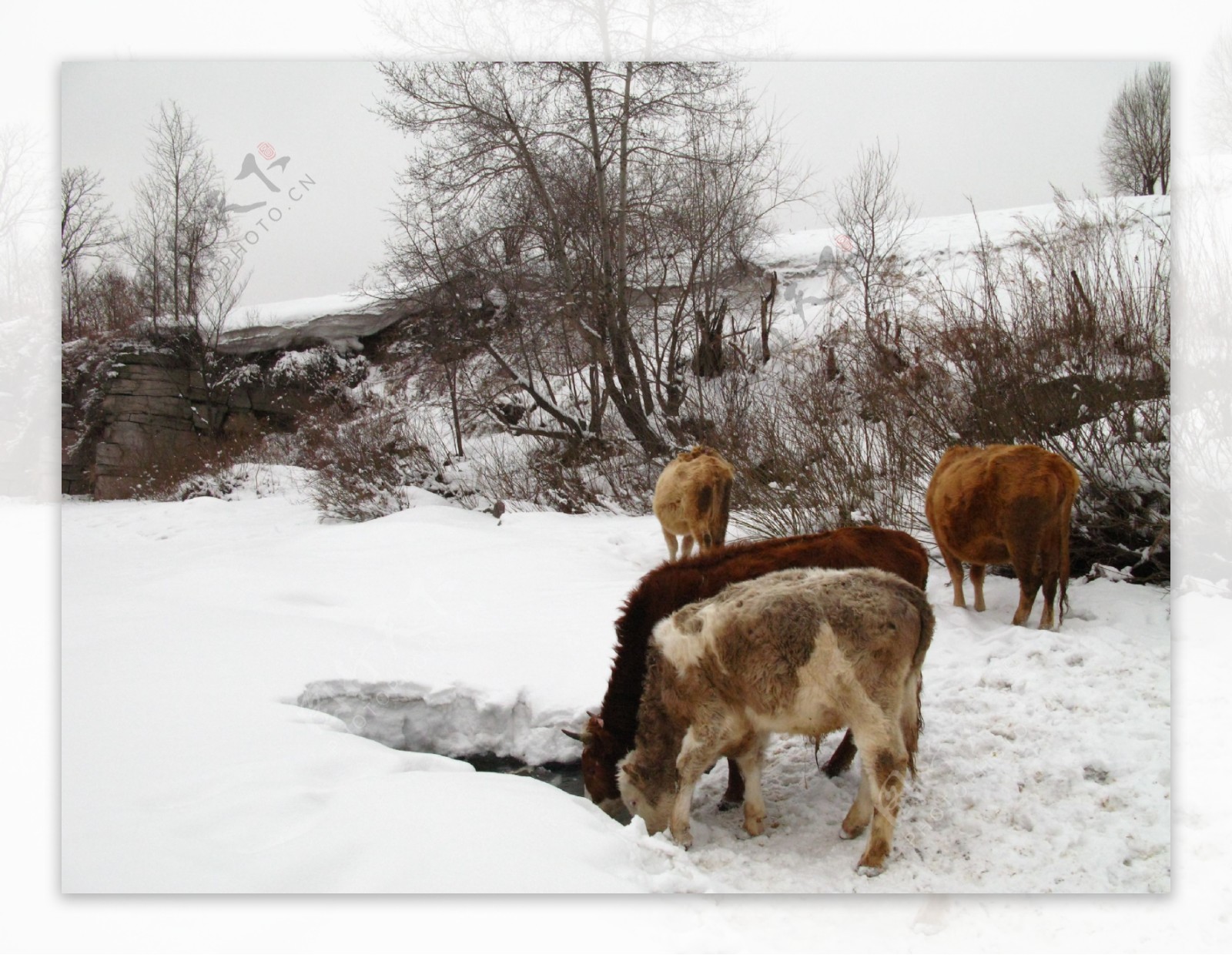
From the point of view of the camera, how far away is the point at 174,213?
375cm

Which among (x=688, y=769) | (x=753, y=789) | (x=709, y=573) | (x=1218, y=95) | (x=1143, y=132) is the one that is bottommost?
(x=753, y=789)

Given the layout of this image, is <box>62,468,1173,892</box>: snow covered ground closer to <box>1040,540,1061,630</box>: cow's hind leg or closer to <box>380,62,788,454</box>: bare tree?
<box>1040,540,1061,630</box>: cow's hind leg

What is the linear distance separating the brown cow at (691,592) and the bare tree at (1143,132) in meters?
1.77

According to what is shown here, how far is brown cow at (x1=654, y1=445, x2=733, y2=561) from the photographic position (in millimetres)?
4184

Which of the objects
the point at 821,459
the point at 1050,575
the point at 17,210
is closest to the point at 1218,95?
the point at 1050,575

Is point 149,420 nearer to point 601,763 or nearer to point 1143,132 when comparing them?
point 601,763

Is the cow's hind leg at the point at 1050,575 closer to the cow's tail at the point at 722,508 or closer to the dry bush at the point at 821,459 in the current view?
the dry bush at the point at 821,459

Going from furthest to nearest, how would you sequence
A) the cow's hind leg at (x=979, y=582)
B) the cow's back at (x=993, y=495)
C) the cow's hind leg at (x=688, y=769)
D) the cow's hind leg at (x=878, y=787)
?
the cow's hind leg at (x=979, y=582), the cow's back at (x=993, y=495), the cow's hind leg at (x=688, y=769), the cow's hind leg at (x=878, y=787)

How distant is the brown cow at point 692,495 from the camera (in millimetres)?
4184

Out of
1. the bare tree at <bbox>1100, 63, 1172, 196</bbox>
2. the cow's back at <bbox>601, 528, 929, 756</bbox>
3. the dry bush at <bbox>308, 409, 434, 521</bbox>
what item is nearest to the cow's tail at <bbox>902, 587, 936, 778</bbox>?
the cow's back at <bbox>601, 528, 929, 756</bbox>

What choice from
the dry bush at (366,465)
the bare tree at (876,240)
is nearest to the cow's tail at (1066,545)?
the bare tree at (876,240)

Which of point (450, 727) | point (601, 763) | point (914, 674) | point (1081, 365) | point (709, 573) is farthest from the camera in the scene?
point (1081, 365)

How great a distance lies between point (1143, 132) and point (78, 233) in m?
4.33

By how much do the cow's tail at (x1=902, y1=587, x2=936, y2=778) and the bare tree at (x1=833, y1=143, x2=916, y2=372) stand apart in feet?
4.94
